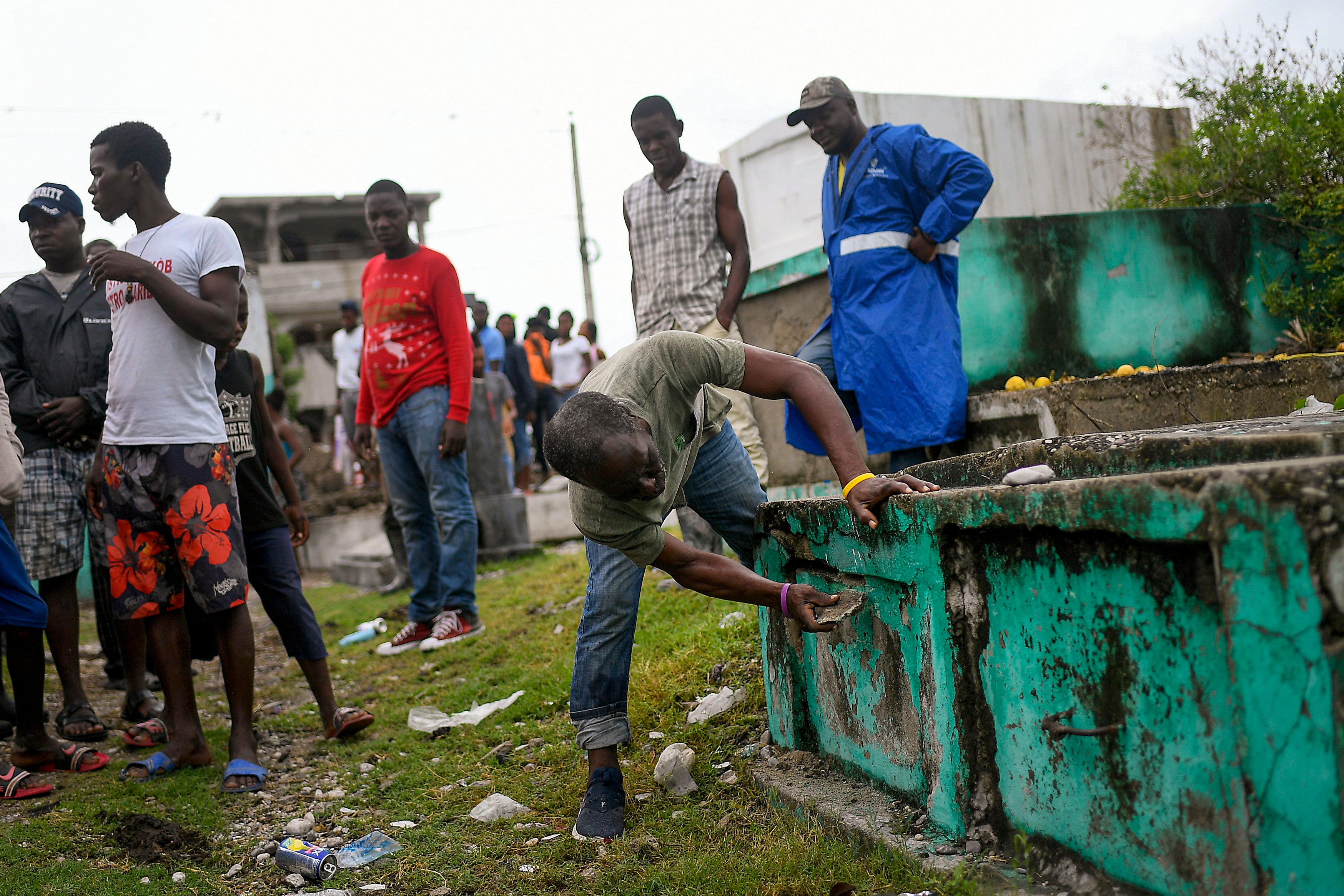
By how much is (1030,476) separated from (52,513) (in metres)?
3.64

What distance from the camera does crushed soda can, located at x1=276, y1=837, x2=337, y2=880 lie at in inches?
102

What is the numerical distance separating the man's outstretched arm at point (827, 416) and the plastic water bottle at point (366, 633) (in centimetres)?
387

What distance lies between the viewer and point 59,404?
3783mm

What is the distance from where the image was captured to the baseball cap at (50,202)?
3.88m

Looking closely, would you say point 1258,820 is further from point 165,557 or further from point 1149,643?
point 165,557

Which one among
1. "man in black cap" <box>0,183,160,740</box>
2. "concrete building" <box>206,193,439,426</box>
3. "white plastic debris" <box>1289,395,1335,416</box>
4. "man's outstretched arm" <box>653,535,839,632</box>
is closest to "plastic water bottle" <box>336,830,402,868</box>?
"man's outstretched arm" <box>653,535,839,632</box>

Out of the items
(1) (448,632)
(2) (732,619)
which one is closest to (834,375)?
(2) (732,619)

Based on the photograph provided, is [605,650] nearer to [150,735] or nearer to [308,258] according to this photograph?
[150,735]

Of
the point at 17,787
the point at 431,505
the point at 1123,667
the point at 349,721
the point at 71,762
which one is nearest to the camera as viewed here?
the point at 1123,667

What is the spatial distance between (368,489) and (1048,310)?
9.13 metres

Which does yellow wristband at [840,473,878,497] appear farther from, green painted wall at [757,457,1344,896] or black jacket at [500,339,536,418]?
black jacket at [500,339,536,418]

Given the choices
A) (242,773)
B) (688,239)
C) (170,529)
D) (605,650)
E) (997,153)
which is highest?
(997,153)

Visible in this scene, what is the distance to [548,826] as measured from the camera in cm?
278

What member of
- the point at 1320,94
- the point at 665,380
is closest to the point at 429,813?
the point at 665,380
